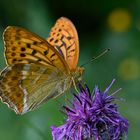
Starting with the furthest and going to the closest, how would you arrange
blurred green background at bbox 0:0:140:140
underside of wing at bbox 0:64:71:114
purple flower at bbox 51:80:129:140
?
blurred green background at bbox 0:0:140:140 → underside of wing at bbox 0:64:71:114 → purple flower at bbox 51:80:129:140

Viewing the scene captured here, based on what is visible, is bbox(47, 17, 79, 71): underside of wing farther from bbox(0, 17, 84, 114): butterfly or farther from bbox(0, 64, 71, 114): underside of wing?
bbox(0, 64, 71, 114): underside of wing

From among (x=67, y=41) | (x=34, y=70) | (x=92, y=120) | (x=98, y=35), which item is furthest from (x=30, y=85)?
(x=98, y=35)

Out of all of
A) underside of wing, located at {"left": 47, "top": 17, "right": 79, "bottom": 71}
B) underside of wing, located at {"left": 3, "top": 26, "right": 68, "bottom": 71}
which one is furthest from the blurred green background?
underside of wing, located at {"left": 3, "top": 26, "right": 68, "bottom": 71}

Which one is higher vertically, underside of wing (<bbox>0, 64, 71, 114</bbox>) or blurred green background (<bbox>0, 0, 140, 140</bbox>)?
underside of wing (<bbox>0, 64, 71, 114</bbox>)

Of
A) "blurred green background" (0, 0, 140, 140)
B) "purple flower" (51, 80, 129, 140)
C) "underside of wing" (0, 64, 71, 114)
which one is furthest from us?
"blurred green background" (0, 0, 140, 140)

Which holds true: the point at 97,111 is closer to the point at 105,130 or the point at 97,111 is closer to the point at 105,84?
the point at 105,130

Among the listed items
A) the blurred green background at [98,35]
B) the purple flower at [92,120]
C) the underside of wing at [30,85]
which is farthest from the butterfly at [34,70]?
the blurred green background at [98,35]

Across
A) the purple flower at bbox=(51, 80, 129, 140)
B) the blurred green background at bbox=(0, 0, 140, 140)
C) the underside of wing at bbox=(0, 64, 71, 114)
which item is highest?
the underside of wing at bbox=(0, 64, 71, 114)

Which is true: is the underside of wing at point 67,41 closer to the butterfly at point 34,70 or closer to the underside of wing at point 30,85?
the butterfly at point 34,70
